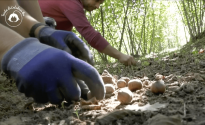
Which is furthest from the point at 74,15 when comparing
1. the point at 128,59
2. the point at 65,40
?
the point at 65,40

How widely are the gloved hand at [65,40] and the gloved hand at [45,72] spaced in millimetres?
395

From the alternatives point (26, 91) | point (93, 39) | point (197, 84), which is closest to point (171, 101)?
point (197, 84)

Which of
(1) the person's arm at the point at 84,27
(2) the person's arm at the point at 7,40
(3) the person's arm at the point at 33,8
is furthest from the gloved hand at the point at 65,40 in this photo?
(1) the person's arm at the point at 84,27

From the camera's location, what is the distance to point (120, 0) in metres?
8.38

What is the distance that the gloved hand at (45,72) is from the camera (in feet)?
3.53

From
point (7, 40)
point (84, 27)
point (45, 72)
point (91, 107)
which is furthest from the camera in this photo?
point (84, 27)

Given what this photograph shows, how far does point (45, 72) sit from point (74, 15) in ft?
7.78

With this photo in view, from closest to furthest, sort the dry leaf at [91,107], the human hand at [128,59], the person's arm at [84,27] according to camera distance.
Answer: the dry leaf at [91,107] < the person's arm at [84,27] < the human hand at [128,59]

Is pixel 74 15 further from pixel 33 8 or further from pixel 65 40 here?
pixel 65 40

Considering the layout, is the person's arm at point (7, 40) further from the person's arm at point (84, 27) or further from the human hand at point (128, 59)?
the human hand at point (128, 59)

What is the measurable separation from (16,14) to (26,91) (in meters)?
0.92

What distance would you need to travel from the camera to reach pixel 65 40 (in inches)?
65.4

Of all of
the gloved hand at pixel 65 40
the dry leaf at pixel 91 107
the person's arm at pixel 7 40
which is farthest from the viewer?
the gloved hand at pixel 65 40

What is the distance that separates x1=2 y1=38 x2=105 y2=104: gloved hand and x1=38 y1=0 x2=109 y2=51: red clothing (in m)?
2.20
